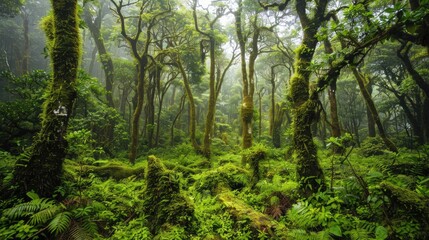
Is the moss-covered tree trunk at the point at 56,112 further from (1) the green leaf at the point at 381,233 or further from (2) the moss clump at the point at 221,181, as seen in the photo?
(1) the green leaf at the point at 381,233

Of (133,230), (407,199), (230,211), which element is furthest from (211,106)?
(407,199)

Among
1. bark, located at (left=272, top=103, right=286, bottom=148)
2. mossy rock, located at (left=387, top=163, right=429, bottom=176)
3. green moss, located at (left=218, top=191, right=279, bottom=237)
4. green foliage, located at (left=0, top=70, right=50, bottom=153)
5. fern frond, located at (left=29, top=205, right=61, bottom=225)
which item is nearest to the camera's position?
fern frond, located at (left=29, top=205, right=61, bottom=225)

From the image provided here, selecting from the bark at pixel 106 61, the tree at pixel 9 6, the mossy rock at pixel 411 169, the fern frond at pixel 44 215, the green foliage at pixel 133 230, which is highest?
the tree at pixel 9 6

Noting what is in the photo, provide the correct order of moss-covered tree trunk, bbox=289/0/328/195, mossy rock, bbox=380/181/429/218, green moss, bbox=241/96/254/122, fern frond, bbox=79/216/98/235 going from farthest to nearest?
green moss, bbox=241/96/254/122 < moss-covered tree trunk, bbox=289/0/328/195 < fern frond, bbox=79/216/98/235 < mossy rock, bbox=380/181/429/218

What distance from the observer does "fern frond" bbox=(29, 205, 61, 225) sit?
388 cm

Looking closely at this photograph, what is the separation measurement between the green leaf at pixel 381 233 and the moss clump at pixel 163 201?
320cm

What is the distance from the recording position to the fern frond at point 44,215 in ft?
12.7

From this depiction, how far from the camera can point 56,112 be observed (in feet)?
16.5

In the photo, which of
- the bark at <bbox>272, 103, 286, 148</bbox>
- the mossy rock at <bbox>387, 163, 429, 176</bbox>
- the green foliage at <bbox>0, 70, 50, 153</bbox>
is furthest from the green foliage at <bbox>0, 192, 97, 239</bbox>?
the bark at <bbox>272, 103, 286, 148</bbox>

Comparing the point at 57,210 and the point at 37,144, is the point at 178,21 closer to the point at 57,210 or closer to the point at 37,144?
the point at 37,144

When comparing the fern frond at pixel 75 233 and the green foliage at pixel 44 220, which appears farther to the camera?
the fern frond at pixel 75 233

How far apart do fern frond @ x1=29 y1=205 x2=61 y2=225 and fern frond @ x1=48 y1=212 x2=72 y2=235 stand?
0.11m

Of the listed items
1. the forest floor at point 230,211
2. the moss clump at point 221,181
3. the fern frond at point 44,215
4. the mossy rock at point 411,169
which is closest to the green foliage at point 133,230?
the forest floor at point 230,211

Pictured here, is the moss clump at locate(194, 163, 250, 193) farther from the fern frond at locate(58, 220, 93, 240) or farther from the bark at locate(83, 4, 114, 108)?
the bark at locate(83, 4, 114, 108)
